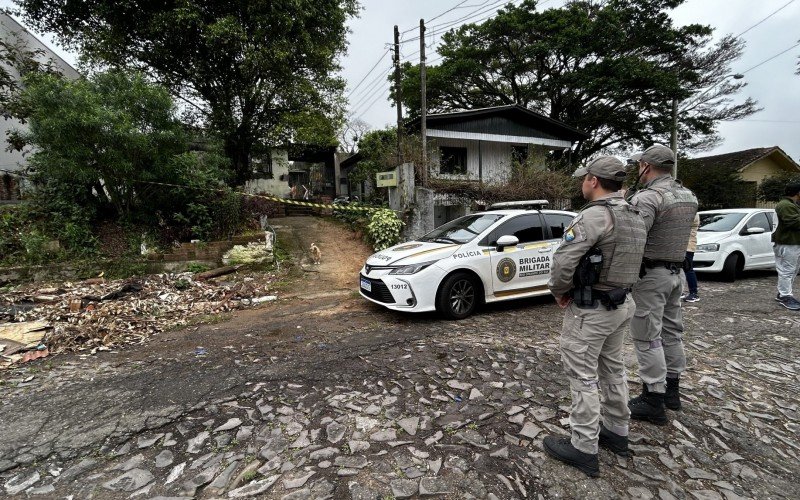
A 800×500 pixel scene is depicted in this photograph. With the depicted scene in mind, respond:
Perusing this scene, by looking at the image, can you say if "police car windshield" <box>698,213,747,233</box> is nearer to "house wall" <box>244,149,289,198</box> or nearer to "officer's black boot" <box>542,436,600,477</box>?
"officer's black boot" <box>542,436,600,477</box>

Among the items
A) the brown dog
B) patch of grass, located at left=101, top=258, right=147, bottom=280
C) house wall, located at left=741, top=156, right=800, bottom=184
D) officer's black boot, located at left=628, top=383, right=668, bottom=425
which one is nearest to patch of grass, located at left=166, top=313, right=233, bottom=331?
patch of grass, located at left=101, top=258, right=147, bottom=280

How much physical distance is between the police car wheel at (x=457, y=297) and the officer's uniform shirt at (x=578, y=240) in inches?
109

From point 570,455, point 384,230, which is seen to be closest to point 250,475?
point 570,455

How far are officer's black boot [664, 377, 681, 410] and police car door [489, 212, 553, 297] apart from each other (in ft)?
8.60

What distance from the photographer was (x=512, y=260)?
550 centimetres

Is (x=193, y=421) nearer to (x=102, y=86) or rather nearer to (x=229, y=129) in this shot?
(x=102, y=86)

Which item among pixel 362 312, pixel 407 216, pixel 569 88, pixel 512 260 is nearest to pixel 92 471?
pixel 362 312

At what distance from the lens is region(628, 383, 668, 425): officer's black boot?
2.77 meters

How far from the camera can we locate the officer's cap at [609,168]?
232 centimetres

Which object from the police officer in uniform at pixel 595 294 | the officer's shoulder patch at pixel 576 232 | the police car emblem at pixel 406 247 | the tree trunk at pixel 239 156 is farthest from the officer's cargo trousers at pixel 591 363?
the tree trunk at pixel 239 156

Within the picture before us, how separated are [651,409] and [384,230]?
7.41m

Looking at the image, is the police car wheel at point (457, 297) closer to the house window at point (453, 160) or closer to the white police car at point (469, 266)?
the white police car at point (469, 266)

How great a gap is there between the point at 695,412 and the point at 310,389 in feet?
10.4

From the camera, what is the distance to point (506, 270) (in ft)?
17.9
